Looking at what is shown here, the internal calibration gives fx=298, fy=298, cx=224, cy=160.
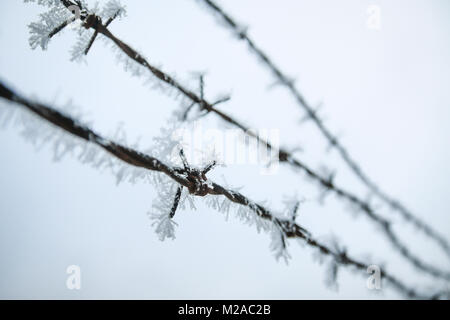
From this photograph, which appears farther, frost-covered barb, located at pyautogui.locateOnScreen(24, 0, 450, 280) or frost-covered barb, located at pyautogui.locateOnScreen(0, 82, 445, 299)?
frost-covered barb, located at pyautogui.locateOnScreen(24, 0, 450, 280)

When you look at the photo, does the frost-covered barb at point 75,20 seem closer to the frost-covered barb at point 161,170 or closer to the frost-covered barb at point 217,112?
the frost-covered barb at point 217,112

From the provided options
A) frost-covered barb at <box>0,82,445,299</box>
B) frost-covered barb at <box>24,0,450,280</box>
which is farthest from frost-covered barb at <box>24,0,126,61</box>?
frost-covered barb at <box>0,82,445,299</box>

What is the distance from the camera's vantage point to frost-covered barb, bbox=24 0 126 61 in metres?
1.51

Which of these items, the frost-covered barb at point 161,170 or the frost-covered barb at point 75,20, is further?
the frost-covered barb at point 75,20

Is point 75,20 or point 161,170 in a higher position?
point 75,20

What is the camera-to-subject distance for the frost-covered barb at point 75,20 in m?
1.51

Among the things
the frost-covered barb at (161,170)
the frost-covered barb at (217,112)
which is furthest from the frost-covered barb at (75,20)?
the frost-covered barb at (161,170)

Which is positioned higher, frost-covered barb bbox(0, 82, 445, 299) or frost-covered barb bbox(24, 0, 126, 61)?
frost-covered barb bbox(24, 0, 126, 61)

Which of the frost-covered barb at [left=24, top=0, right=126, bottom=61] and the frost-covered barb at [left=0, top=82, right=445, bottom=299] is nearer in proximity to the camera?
the frost-covered barb at [left=0, top=82, right=445, bottom=299]

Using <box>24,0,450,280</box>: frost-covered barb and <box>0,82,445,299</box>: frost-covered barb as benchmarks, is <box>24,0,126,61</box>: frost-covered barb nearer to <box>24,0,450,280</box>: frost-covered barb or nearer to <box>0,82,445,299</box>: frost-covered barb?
<box>24,0,450,280</box>: frost-covered barb

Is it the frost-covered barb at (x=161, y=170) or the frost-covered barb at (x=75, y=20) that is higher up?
the frost-covered barb at (x=75, y=20)

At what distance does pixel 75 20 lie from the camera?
156cm

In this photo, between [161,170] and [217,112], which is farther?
[217,112]
